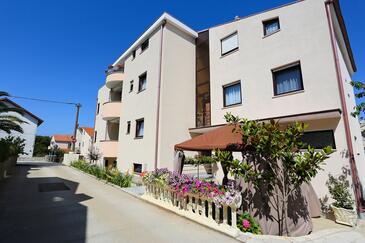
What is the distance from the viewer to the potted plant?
238 inches

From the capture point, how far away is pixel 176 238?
4652 mm

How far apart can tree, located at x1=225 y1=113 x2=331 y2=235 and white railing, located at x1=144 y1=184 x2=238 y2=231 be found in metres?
0.77

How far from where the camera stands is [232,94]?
11.3 metres

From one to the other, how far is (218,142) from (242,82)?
602 cm

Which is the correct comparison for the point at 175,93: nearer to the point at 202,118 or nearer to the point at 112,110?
the point at 202,118

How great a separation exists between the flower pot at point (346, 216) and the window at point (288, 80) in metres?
5.02

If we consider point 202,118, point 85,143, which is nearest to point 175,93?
point 202,118

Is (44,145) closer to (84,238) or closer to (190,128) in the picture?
(190,128)

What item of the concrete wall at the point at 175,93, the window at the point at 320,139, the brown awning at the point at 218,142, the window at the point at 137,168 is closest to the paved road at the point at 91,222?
the brown awning at the point at 218,142

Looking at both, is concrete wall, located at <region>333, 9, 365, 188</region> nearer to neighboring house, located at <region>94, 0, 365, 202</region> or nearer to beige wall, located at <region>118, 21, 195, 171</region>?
neighboring house, located at <region>94, 0, 365, 202</region>

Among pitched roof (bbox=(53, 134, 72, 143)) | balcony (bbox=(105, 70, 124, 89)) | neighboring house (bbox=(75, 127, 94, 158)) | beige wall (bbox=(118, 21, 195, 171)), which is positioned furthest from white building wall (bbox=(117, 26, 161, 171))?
pitched roof (bbox=(53, 134, 72, 143))

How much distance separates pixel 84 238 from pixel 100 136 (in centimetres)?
1798

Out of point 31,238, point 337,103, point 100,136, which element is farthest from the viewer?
point 100,136

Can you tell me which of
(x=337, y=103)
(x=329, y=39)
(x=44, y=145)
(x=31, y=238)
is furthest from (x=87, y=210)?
(x=44, y=145)
